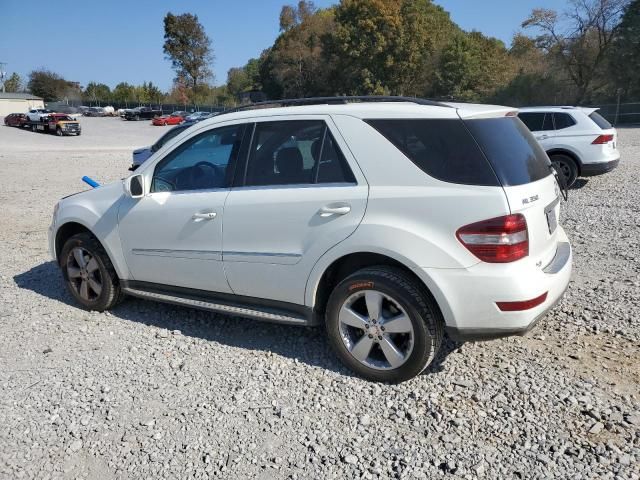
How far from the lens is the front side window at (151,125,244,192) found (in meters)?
4.03

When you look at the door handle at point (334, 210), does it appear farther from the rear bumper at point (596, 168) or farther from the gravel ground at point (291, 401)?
the rear bumper at point (596, 168)

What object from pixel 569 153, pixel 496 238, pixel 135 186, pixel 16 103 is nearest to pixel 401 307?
pixel 496 238

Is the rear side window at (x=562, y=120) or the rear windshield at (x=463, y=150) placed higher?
the rear side window at (x=562, y=120)

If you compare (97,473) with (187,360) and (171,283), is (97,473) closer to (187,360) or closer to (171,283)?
(187,360)

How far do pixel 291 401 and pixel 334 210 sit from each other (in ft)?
4.06

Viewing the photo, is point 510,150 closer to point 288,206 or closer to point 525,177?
point 525,177

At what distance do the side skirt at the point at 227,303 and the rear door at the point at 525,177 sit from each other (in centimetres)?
152

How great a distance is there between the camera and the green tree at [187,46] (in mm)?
90812

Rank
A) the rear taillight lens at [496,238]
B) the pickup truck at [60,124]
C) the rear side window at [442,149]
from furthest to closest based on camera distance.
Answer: the pickup truck at [60,124], the rear side window at [442,149], the rear taillight lens at [496,238]

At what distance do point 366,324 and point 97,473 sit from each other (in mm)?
1744

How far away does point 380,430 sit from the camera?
10.0 feet

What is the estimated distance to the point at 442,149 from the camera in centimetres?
326

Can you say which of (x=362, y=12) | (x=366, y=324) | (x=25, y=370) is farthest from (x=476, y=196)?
(x=362, y=12)

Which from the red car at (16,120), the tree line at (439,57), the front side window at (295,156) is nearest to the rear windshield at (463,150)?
the front side window at (295,156)
